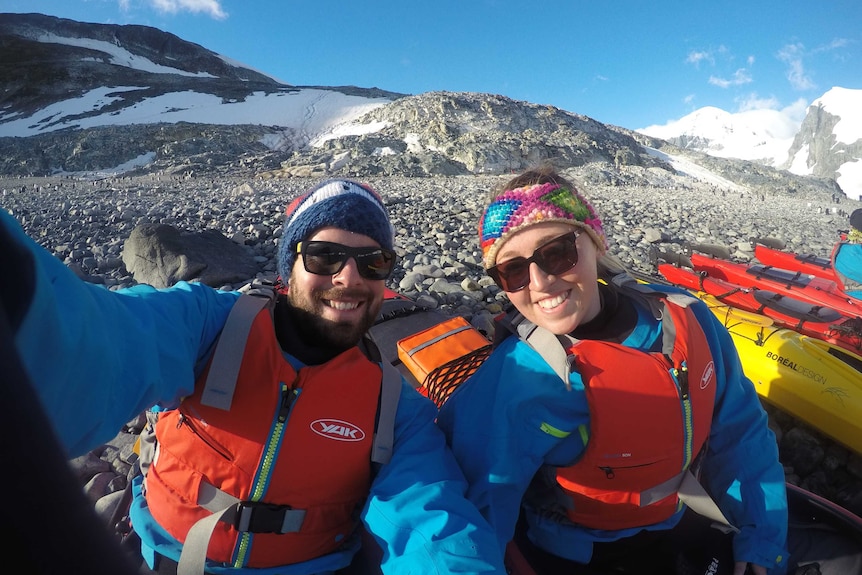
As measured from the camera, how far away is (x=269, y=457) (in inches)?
57.9

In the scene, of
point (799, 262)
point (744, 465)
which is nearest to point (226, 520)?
point (744, 465)

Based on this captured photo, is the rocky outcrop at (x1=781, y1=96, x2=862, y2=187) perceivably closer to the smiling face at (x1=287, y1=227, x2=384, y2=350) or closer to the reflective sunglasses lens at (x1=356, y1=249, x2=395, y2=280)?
the reflective sunglasses lens at (x1=356, y1=249, x2=395, y2=280)

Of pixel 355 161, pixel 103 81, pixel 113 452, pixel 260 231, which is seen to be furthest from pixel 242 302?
pixel 103 81

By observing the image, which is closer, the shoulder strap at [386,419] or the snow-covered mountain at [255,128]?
the shoulder strap at [386,419]

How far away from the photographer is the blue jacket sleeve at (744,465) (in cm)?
180

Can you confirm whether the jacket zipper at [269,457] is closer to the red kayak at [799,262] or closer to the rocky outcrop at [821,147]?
the red kayak at [799,262]

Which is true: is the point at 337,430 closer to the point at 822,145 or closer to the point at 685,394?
the point at 685,394

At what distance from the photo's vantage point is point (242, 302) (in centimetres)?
155

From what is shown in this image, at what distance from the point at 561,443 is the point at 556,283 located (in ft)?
2.08

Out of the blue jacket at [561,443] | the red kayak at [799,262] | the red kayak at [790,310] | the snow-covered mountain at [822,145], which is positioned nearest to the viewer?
the blue jacket at [561,443]

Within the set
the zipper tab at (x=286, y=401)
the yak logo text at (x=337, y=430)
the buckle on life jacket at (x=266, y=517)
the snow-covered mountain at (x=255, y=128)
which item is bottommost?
the buckle on life jacket at (x=266, y=517)

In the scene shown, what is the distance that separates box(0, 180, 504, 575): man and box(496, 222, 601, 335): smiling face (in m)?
0.59

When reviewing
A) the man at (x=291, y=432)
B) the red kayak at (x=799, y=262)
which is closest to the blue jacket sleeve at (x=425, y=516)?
the man at (x=291, y=432)

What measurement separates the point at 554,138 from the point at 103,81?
46652 mm
